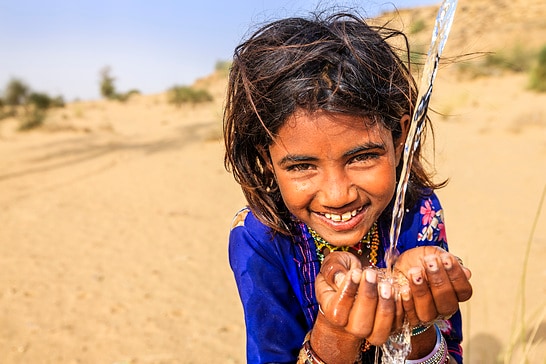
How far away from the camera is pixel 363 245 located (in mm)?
1569

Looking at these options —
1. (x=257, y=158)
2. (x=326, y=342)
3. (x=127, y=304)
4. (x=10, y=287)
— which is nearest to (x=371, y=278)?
(x=326, y=342)

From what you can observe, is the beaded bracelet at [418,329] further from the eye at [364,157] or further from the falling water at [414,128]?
the eye at [364,157]

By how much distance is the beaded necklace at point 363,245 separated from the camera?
152 cm

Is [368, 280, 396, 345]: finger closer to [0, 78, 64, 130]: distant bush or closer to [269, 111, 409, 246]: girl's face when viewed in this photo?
[269, 111, 409, 246]: girl's face

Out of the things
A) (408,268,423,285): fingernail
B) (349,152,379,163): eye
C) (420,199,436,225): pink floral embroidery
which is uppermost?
(349,152,379,163): eye

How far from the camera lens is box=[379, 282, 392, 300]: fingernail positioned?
1.04 meters

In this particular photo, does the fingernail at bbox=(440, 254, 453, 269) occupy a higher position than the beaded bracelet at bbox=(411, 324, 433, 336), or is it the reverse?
the fingernail at bbox=(440, 254, 453, 269)

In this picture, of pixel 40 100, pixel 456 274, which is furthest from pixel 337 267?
pixel 40 100

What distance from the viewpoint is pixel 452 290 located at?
3.60ft

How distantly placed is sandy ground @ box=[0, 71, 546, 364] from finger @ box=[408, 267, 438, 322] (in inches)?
31.3

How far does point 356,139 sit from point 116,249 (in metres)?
3.49

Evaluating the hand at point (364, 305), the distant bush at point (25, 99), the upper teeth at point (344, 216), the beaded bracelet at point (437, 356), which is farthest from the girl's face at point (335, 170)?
the distant bush at point (25, 99)

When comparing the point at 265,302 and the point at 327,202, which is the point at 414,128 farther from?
the point at 265,302

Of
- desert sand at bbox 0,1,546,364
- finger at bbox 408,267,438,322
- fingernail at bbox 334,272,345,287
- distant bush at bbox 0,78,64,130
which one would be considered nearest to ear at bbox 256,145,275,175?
fingernail at bbox 334,272,345,287
